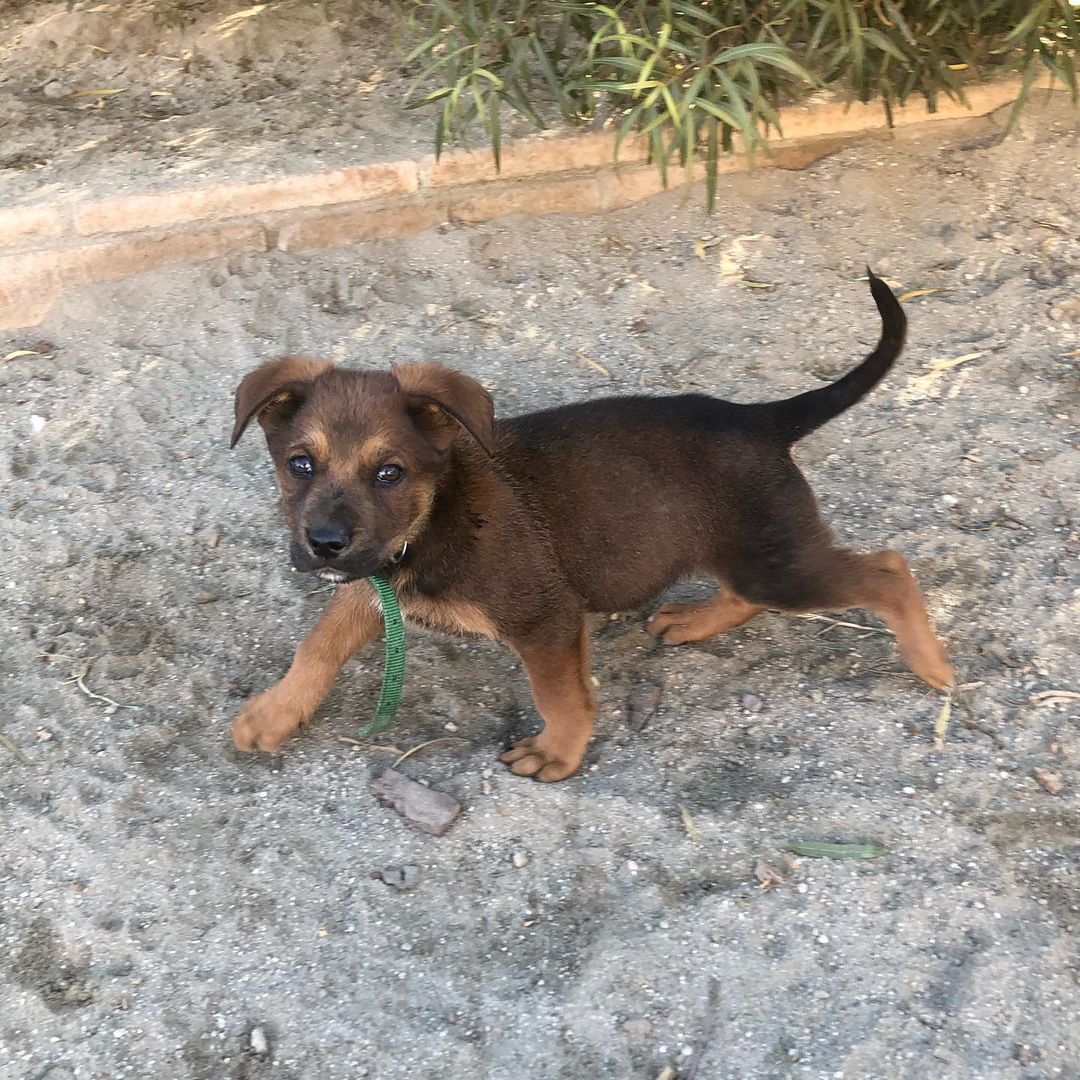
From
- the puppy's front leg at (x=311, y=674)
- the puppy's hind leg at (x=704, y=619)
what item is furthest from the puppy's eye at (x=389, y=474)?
the puppy's hind leg at (x=704, y=619)

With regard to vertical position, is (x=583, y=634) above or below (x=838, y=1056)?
above

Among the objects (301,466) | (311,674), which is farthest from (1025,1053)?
(301,466)

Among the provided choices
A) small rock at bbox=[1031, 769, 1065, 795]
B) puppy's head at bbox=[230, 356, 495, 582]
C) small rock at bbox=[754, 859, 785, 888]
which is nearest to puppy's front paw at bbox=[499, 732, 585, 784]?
small rock at bbox=[754, 859, 785, 888]

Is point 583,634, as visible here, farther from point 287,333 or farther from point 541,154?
point 541,154

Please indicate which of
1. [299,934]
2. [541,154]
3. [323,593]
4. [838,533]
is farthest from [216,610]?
[541,154]

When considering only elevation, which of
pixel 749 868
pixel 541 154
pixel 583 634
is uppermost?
pixel 541 154

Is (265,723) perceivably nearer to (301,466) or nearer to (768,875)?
(301,466)
